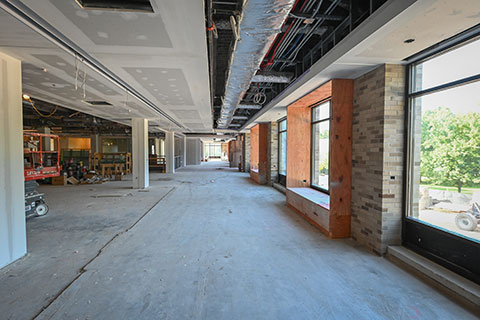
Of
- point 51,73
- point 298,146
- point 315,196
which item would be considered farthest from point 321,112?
point 51,73

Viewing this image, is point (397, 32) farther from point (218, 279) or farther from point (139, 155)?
point (139, 155)

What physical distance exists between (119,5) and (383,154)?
363cm

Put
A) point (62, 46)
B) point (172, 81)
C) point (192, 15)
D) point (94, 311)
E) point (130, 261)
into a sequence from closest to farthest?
point (94, 311) < point (192, 15) < point (62, 46) < point (130, 261) < point (172, 81)

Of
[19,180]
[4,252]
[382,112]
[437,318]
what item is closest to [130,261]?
[4,252]

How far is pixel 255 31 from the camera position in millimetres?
2248

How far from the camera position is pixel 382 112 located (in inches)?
117

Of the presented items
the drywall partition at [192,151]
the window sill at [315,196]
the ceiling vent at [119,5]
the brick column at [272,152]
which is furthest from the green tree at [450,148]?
the drywall partition at [192,151]

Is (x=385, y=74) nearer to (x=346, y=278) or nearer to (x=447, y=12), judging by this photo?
(x=447, y=12)

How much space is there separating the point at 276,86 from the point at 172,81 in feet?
9.50

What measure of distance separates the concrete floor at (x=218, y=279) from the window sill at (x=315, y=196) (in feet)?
1.76

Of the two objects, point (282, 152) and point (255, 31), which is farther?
point (282, 152)

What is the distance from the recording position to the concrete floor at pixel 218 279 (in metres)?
1.96

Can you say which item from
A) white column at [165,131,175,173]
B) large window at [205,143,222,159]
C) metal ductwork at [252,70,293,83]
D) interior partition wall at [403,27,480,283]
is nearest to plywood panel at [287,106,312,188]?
metal ductwork at [252,70,293,83]

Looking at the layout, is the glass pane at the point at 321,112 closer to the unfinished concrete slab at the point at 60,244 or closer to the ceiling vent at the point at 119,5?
the ceiling vent at the point at 119,5
